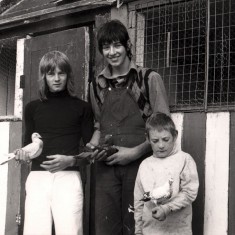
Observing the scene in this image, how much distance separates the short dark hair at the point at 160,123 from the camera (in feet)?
11.2

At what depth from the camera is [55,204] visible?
3.76 meters

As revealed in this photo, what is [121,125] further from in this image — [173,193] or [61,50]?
[61,50]

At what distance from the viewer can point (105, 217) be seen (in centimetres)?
368

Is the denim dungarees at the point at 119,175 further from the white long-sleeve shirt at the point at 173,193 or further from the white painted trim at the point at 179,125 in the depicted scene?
the white painted trim at the point at 179,125

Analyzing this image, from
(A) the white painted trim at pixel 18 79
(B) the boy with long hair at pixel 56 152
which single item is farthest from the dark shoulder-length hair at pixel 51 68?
(A) the white painted trim at pixel 18 79

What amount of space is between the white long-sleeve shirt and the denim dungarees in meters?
0.15

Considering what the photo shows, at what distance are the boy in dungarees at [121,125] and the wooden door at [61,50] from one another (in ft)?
3.64

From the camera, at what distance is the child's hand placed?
3.17 m

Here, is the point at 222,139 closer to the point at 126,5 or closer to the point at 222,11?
the point at 222,11

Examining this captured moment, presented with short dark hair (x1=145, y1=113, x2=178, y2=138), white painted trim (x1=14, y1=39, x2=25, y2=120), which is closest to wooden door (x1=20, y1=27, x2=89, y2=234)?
white painted trim (x1=14, y1=39, x2=25, y2=120)

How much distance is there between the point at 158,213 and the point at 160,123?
62cm

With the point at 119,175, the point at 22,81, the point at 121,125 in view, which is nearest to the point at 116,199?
the point at 119,175

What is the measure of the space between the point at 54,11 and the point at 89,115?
1.71 m

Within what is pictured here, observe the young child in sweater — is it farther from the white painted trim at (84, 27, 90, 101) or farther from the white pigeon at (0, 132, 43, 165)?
the white painted trim at (84, 27, 90, 101)
